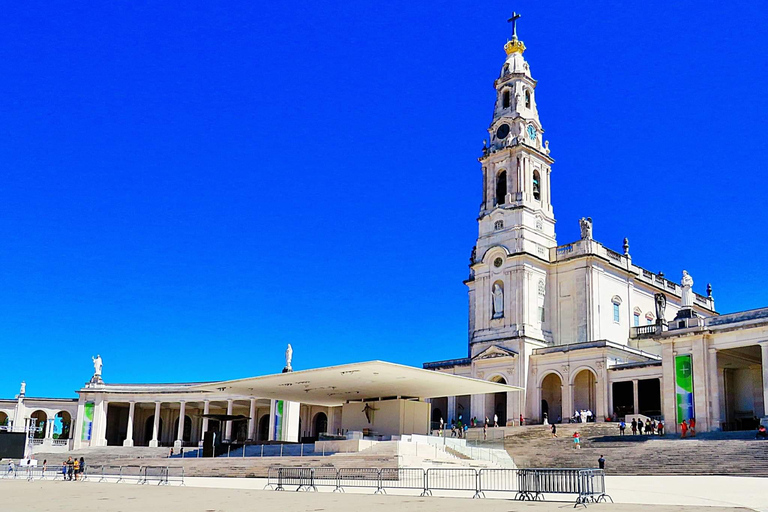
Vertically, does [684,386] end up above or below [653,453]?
above

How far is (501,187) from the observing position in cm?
6100

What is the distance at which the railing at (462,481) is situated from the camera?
68.6 ft

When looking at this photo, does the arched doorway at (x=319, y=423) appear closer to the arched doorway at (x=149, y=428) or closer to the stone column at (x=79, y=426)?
the arched doorway at (x=149, y=428)

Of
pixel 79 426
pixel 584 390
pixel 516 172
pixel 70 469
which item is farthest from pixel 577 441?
pixel 79 426

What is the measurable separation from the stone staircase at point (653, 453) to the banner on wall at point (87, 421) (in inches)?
1579

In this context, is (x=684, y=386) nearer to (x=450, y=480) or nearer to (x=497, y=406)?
(x=497, y=406)

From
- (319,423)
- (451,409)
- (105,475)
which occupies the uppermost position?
(451,409)

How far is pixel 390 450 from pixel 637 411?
20.5 m

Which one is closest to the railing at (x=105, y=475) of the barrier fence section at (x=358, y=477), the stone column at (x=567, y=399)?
the barrier fence section at (x=358, y=477)

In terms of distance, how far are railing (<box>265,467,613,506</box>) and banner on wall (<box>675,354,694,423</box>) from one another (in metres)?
14.3

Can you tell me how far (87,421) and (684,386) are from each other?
48.8m

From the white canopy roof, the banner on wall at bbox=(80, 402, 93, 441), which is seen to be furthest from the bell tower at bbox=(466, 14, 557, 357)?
the banner on wall at bbox=(80, 402, 93, 441)

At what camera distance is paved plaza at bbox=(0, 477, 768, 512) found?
1742cm

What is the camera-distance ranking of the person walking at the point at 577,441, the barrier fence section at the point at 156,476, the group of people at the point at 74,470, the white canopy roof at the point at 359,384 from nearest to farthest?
the barrier fence section at the point at 156,476, the group of people at the point at 74,470, the white canopy roof at the point at 359,384, the person walking at the point at 577,441
